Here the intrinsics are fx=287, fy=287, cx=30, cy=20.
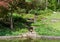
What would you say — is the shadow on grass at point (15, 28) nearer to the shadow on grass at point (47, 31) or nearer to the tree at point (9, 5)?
the tree at point (9, 5)

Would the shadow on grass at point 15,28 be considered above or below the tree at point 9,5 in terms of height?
below

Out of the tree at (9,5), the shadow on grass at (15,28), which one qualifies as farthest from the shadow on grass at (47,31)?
the tree at (9,5)

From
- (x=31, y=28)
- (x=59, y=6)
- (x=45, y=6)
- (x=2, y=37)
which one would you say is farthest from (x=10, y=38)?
(x=59, y=6)

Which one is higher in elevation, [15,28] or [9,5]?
[9,5]

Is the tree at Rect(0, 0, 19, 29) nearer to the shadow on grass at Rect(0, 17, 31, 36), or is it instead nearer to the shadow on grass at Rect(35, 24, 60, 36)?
the shadow on grass at Rect(0, 17, 31, 36)

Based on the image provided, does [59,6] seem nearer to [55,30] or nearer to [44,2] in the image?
[44,2]

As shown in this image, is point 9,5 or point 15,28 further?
point 15,28

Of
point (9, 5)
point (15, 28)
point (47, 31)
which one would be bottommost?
point (47, 31)

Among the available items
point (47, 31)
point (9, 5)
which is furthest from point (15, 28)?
point (47, 31)

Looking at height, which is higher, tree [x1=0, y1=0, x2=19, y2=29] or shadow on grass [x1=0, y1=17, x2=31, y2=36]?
tree [x1=0, y1=0, x2=19, y2=29]

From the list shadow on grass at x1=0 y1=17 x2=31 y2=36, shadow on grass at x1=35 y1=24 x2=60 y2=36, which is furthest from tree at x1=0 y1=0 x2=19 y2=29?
shadow on grass at x1=35 y1=24 x2=60 y2=36

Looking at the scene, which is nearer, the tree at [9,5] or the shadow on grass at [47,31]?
the tree at [9,5]

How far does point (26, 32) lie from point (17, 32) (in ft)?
2.68

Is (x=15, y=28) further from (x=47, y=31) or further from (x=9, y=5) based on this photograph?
(x=47, y=31)
